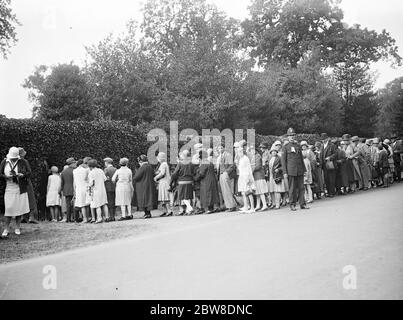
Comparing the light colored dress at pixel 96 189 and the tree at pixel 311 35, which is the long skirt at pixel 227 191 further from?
the tree at pixel 311 35

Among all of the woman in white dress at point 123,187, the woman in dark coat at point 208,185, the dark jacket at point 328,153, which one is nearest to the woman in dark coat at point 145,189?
the woman in white dress at point 123,187

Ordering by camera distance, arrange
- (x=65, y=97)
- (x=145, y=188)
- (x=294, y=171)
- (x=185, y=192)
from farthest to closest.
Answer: (x=65, y=97) < (x=145, y=188) < (x=185, y=192) < (x=294, y=171)

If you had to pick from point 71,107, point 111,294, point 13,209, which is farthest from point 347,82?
point 111,294

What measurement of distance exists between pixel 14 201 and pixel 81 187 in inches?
144

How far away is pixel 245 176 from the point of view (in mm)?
13648

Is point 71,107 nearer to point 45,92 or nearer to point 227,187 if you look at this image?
point 45,92

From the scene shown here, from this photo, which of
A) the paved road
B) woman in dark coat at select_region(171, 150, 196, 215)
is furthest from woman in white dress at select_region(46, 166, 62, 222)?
the paved road

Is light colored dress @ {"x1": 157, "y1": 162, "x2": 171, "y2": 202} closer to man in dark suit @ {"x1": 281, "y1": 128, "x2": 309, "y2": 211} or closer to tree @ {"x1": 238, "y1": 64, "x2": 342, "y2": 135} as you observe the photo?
man in dark suit @ {"x1": 281, "y1": 128, "x2": 309, "y2": 211}

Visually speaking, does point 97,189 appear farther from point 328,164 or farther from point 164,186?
point 328,164

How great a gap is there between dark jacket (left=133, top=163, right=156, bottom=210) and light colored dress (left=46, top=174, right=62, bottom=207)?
2.79 metres

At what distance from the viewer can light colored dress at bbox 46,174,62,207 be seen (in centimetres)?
1590

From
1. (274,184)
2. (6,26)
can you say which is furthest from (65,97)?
(274,184)

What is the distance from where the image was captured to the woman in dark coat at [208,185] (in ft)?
49.5

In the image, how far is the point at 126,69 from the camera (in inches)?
1281
